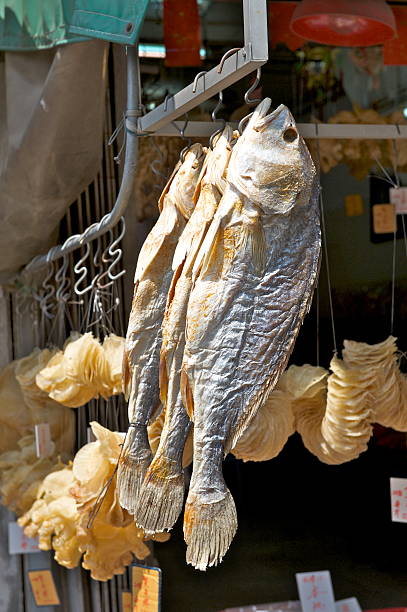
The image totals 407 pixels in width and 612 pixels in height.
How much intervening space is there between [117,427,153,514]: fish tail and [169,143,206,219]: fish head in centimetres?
49

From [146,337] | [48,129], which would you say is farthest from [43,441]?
[146,337]

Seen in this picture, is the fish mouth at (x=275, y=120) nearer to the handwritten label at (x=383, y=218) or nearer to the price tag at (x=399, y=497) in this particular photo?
the price tag at (x=399, y=497)

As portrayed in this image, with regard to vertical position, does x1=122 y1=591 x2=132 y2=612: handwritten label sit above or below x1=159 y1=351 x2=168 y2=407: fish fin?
below

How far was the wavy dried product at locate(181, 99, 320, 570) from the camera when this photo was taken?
4.95ft

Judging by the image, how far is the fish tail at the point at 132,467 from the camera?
6.25ft

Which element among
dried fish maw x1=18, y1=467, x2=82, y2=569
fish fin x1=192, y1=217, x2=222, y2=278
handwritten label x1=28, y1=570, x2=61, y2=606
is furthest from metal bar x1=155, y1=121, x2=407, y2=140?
handwritten label x1=28, y1=570, x2=61, y2=606

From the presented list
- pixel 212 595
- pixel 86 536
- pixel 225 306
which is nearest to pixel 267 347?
pixel 225 306

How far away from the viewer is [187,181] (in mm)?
1818

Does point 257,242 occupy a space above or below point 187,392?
above

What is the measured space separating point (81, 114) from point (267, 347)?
4.64 ft

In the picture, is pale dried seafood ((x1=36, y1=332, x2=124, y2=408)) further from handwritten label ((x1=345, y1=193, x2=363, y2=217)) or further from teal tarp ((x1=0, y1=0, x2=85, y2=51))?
handwritten label ((x1=345, y1=193, x2=363, y2=217))

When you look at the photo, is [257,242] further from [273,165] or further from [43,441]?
[43,441]

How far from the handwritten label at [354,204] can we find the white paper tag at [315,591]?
53.4 inches

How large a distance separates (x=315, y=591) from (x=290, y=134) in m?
2.19
